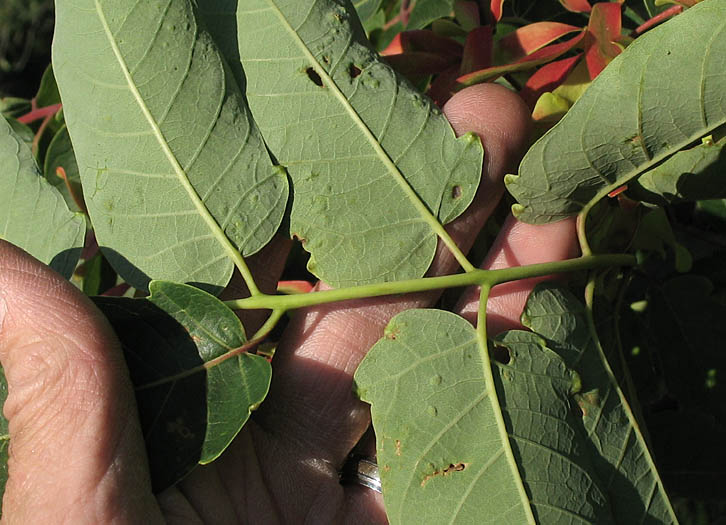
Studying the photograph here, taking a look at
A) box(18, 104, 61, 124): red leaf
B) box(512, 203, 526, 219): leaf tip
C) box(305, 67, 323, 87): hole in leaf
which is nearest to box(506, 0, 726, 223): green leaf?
box(512, 203, 526, 219): leaf tip

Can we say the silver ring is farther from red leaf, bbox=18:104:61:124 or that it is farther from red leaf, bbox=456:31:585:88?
red leaf, bbox=18:104:61:124

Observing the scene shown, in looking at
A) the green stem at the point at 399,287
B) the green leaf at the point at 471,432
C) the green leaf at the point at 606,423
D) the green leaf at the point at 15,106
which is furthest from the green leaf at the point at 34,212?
the green leaf at the point at 606,423

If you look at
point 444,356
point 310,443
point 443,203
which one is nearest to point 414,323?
point 444,356

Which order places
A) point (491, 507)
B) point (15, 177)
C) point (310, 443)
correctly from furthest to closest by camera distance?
point (310, 443), point (15, 177), point (491, 507)

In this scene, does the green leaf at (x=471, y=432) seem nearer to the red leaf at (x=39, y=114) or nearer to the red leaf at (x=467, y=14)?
the red leaf at (x=467, y=14)

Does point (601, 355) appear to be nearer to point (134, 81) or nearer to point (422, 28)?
point (422, 28)

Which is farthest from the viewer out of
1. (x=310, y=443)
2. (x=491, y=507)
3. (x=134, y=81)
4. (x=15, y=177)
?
(x=310, y=443)
